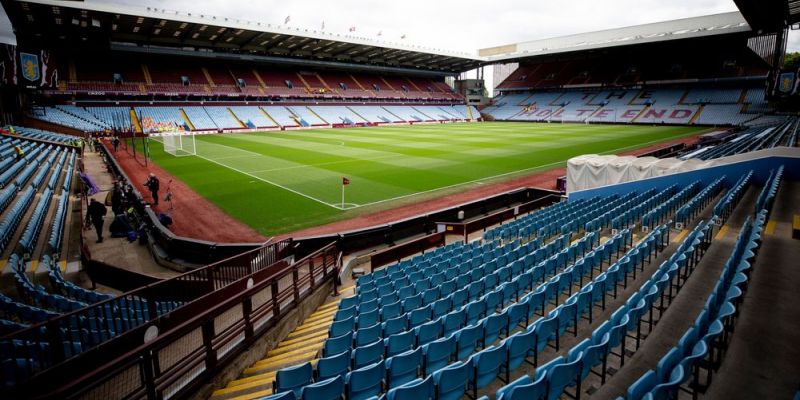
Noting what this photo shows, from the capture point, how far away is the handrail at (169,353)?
13.2ft

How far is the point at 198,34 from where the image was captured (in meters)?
54.8

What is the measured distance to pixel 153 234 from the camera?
45.2 feet

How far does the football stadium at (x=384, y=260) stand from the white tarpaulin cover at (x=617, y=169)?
9cm

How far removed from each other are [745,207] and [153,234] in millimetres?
19446

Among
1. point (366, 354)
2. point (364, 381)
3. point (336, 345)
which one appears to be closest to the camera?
point (364, 381)

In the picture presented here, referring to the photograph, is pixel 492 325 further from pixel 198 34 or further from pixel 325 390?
pixel 198 34

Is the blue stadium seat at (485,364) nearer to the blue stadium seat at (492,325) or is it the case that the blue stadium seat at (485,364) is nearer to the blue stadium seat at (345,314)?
the blue stadium seat at (492,325)

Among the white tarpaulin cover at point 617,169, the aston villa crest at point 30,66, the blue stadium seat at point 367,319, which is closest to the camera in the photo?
the blue stadium seat at point 367,319

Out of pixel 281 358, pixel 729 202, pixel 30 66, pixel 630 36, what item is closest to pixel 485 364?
pixel 281 358

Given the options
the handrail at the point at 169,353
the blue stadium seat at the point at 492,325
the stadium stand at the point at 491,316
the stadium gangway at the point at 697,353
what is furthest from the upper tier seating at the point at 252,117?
the stadium gangway at the point at 697,353

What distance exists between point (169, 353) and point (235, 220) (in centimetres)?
1086

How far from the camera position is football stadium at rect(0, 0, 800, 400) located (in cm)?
469

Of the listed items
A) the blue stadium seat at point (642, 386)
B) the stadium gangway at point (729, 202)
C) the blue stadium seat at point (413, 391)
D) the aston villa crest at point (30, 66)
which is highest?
the aston villa crest at point (30, 66)

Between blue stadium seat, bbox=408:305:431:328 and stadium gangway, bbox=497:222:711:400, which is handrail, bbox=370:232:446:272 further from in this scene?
stadium gangway, bbox=497:222:711:400
